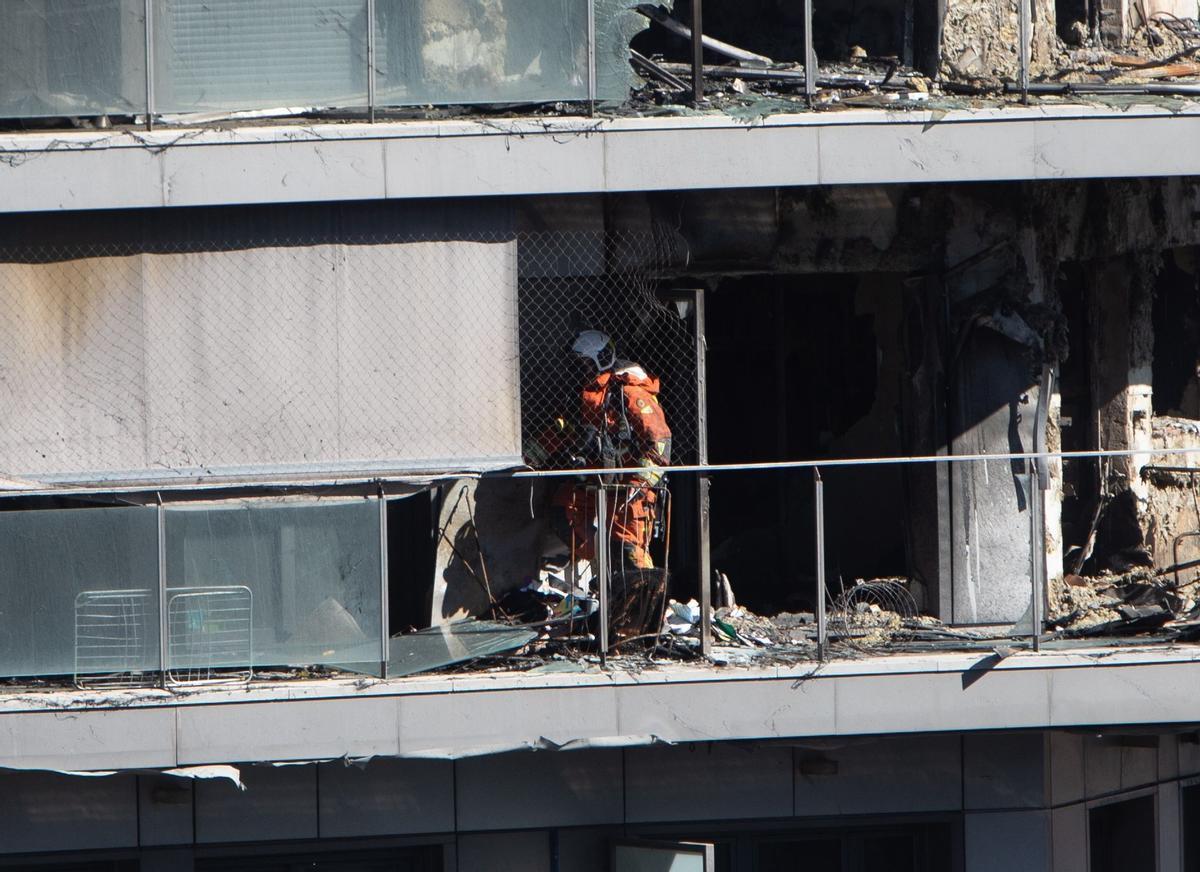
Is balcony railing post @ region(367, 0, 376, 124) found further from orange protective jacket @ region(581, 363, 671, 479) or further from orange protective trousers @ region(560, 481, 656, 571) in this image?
orange protective trousers @ region(560, 481, 656, 571)

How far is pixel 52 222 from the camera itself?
9.97 meters

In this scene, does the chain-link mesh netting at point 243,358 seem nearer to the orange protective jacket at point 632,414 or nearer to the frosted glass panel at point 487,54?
the orange protective jacket at point 632,414

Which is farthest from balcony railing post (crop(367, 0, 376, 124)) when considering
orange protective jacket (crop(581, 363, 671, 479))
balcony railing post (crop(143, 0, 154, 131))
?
orange protective jacket (crop(581, 363, 671, 479))

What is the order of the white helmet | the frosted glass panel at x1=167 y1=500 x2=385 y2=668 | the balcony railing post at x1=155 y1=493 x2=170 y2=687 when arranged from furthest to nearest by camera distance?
the white helmet, the frosted glass panel at x1=167 y1=500 x2=385 y2=668, the balcony railing post at x1=155 y1=493 x2=170 y2=687

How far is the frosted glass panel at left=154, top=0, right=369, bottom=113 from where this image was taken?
9898mm

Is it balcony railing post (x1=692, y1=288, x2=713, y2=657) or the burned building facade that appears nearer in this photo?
the burned building facade

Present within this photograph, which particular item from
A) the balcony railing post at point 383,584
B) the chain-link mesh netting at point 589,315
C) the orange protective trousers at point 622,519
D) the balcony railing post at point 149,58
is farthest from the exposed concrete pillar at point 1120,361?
the balcony railing post at point 149,58

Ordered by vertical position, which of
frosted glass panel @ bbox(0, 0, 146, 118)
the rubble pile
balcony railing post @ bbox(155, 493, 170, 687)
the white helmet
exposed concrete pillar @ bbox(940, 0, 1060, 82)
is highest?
exposed concrete pillar @ bbox(940, 0, 1060, 82)

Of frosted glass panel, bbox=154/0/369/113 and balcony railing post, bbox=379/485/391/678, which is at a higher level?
frosted glass panel, bbox=154/0/369/113

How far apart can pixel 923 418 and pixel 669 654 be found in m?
2.39

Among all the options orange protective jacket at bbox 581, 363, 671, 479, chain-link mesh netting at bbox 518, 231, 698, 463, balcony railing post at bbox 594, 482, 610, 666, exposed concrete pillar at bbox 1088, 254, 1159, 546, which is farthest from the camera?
exposed concrete pillar at bbox 1088, 254, 1159, 546

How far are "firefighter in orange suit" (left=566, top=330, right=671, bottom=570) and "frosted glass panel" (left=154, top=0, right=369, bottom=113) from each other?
1985 mm

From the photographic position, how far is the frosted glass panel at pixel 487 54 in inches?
392

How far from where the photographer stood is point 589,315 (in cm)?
1088
